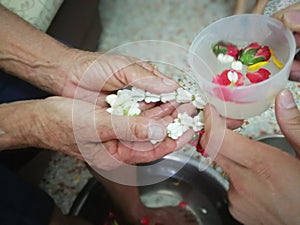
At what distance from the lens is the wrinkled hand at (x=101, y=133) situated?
0.79 meters

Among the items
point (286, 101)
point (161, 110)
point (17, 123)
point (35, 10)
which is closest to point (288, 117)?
point (286, 101)

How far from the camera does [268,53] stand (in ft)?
3.06

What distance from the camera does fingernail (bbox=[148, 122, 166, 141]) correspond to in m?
0.77

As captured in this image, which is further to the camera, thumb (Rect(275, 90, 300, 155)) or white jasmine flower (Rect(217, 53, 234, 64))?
white jasmine flower (Rect(217, 53, 234, 64))

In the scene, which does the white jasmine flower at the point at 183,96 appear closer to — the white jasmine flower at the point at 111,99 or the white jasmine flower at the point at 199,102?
the white jasmine flower at the point at 199,102

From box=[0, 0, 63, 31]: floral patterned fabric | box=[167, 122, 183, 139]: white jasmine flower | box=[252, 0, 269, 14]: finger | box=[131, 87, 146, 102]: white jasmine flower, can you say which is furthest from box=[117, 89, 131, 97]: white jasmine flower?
box=[252, 0, 269, 14]: finger

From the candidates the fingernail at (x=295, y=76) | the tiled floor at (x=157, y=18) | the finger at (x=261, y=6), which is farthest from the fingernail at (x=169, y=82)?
the tiled floor at (x=157, y=18)

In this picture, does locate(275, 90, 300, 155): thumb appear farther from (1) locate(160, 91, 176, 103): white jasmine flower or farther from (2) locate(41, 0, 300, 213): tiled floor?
(2) locate(41, 0, 300, 213): tiled floor

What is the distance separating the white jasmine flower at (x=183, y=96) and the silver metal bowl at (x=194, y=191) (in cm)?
28

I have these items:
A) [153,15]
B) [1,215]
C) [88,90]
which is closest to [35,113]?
[88,90]

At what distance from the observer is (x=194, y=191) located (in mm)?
1251

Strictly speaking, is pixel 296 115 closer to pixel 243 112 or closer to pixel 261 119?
pixel 243 112

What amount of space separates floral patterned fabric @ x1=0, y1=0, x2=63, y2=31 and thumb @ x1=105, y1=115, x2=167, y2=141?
21.6 inches

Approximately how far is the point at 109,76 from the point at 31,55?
222 mm
